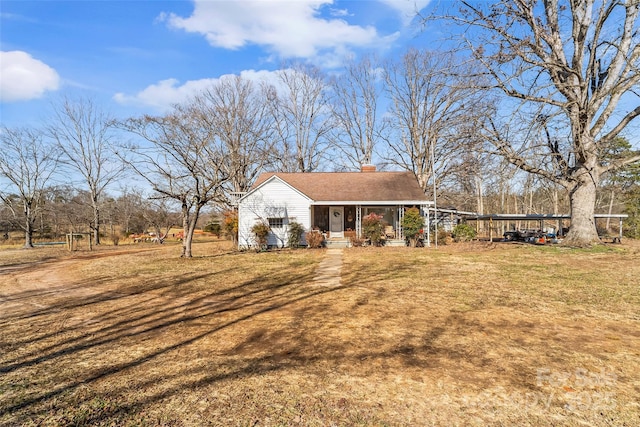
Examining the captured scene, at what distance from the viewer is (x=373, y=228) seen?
60.8 feet

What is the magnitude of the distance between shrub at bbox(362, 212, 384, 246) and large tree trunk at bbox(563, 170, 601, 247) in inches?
331

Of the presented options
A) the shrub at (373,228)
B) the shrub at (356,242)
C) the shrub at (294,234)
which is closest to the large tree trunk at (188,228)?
the shrub at (294,234)

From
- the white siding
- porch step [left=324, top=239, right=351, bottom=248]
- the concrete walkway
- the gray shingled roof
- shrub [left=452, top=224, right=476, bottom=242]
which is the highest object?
the gray shingled roof

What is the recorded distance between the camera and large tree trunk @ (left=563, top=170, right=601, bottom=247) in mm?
15077

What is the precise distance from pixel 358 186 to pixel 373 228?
12.6 ft

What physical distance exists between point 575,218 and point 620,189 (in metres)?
24.3

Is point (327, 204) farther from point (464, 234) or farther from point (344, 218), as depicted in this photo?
point (464, 234)

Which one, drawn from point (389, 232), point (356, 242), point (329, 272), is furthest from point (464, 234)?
point (329, 272)

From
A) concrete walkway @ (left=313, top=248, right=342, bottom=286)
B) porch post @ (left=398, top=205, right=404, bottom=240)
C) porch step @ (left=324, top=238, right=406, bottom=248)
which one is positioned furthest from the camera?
porch post @ (left=398, top=205, right=404, bottom=240)

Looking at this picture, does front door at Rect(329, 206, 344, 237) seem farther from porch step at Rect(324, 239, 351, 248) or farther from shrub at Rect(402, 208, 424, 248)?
shrub at Rect(402, 208, 424, 248)

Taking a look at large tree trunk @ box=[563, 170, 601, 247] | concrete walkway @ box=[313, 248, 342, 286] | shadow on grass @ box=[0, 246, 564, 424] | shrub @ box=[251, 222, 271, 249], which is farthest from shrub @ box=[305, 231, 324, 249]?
large tree trunk @ box=[563, 170, 601, 247]

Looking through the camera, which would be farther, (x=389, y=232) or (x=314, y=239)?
(x=389, y=232)

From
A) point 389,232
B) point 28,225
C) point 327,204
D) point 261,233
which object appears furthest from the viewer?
point 28,225

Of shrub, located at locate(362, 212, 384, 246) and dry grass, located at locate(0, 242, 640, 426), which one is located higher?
shrub, located at locate(362, 212, 384, 246)
